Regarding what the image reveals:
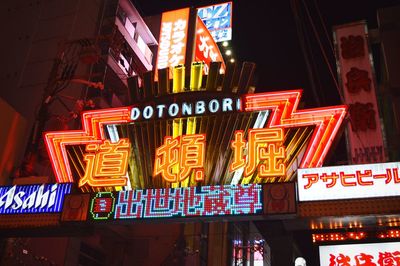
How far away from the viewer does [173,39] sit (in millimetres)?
22547

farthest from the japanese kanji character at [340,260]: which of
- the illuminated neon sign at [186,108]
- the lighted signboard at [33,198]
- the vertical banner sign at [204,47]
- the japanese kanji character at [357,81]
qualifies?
the vertical banner sign at [204,47]

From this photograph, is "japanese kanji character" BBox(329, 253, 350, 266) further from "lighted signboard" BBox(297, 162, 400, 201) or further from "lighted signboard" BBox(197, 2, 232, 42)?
"lighted signboard" BBox(197, 2, 232, 42)

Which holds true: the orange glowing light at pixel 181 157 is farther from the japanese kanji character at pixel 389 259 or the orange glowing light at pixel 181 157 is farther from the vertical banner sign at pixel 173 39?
the vertical banner sign at pixel 173 39

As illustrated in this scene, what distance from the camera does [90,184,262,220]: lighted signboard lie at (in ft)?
31.9

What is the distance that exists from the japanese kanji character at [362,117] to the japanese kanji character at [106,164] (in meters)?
6.13

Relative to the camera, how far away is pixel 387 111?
16.5 metres

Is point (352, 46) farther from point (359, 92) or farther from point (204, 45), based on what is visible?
point (204, 45)

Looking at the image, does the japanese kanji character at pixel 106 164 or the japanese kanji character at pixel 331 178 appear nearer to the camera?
the japanese kanji character at pixel 331 178

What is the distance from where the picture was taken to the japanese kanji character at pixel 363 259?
1158 cm

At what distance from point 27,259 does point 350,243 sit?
393 inches

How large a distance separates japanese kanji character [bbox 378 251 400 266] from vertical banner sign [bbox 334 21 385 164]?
2.47m

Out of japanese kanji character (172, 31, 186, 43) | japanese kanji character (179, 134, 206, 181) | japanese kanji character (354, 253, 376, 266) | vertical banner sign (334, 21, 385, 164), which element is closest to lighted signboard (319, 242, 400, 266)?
japanese kanji character (354, 253, 376, 266)

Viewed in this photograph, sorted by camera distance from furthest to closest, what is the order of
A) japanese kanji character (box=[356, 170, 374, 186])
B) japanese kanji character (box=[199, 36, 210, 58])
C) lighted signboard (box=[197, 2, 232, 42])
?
lighted signboard (box=[197, 2, 232, 42])
japanese kanji character (box=[199, 36, 210, 58])
japanese kanji character (box=[356, 170, 374, 186])

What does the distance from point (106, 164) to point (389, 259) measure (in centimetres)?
773
